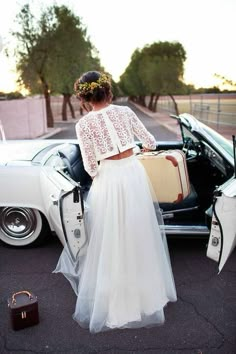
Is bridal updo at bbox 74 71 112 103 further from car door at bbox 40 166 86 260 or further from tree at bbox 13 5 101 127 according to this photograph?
tree at bbox 13 5 101 127

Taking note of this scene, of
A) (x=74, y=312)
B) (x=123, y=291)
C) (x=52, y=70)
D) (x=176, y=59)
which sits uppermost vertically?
(x=176, y=59)

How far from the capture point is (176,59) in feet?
125

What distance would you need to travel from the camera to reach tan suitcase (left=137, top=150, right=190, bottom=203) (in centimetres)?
364

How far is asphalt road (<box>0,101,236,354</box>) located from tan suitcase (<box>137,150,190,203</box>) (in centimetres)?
65

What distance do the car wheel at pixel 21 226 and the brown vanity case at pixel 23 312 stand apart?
1245mm

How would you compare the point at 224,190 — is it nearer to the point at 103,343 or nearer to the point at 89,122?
the point at 89,122

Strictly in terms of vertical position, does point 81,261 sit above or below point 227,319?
above

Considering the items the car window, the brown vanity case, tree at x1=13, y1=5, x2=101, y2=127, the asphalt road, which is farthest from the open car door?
tree at x1=13, y1=5, x2=101, y2=127

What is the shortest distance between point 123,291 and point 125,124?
1.22 m

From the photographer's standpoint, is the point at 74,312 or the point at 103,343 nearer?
the point at 103,343

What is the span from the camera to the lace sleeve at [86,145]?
2.44 m

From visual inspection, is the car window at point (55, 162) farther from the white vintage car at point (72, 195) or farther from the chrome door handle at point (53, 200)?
the chrome door handle at point (53, 200)

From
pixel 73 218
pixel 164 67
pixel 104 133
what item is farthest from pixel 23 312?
pixel 164 67

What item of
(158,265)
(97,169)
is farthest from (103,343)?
(97,169)
